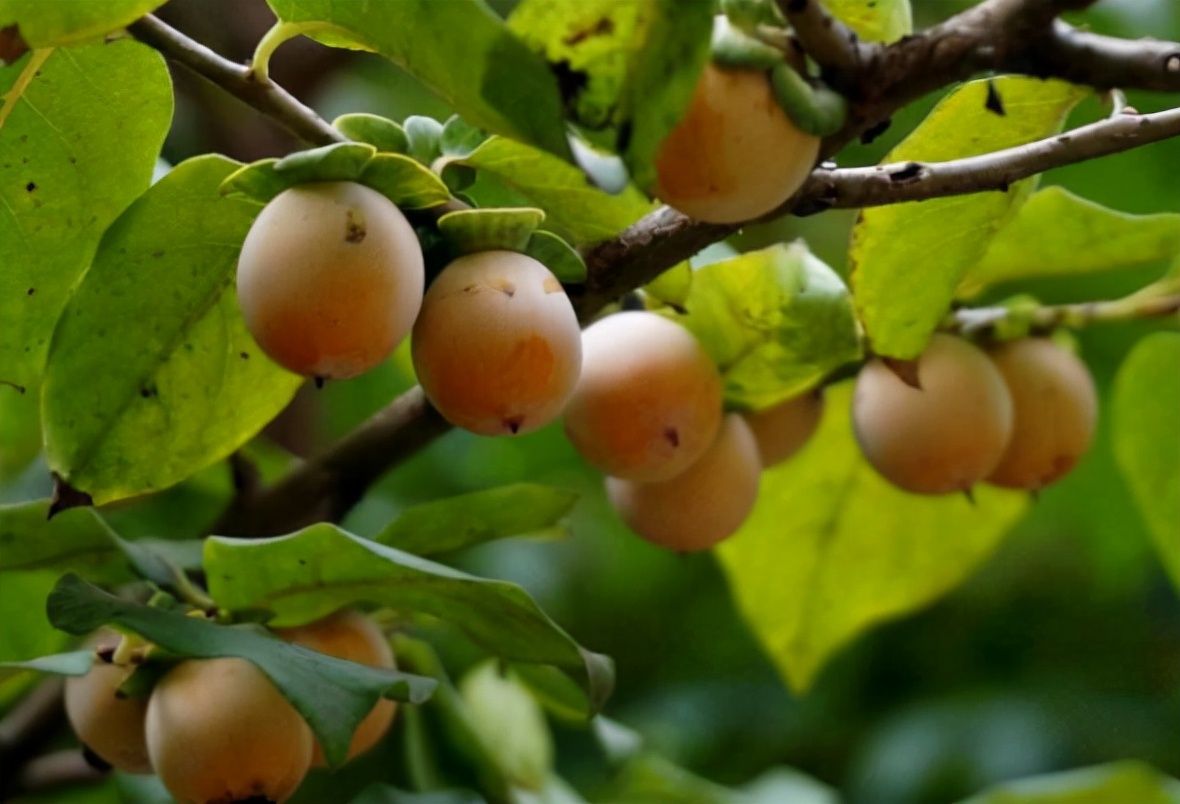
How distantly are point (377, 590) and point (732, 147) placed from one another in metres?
0.18

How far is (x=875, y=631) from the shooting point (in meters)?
1.15

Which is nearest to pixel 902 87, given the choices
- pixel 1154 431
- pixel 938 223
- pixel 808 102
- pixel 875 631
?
pixel 808 102

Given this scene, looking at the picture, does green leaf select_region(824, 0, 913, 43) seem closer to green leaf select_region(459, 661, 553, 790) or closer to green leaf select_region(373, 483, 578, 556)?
green leaf select_region(373, 483, 578, 556)

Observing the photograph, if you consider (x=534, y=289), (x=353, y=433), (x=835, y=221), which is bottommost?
(x=835, y=221)

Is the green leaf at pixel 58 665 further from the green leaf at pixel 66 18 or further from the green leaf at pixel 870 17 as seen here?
the green leaf at pixel 870 17

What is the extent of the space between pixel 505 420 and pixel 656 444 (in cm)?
9

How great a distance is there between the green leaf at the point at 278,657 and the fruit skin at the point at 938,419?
0.20 metres

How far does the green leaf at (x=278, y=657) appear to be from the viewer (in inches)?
13.1

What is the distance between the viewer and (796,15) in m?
0.28

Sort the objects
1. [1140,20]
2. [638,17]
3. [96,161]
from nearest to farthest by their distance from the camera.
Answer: [638,17] → [96,161] → [1140,20]

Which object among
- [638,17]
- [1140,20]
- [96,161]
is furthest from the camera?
[1140,20]

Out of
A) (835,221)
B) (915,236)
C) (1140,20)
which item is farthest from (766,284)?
(1140,20)

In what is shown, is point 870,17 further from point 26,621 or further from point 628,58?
point 26,621

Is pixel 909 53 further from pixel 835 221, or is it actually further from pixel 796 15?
pixel 835 221
